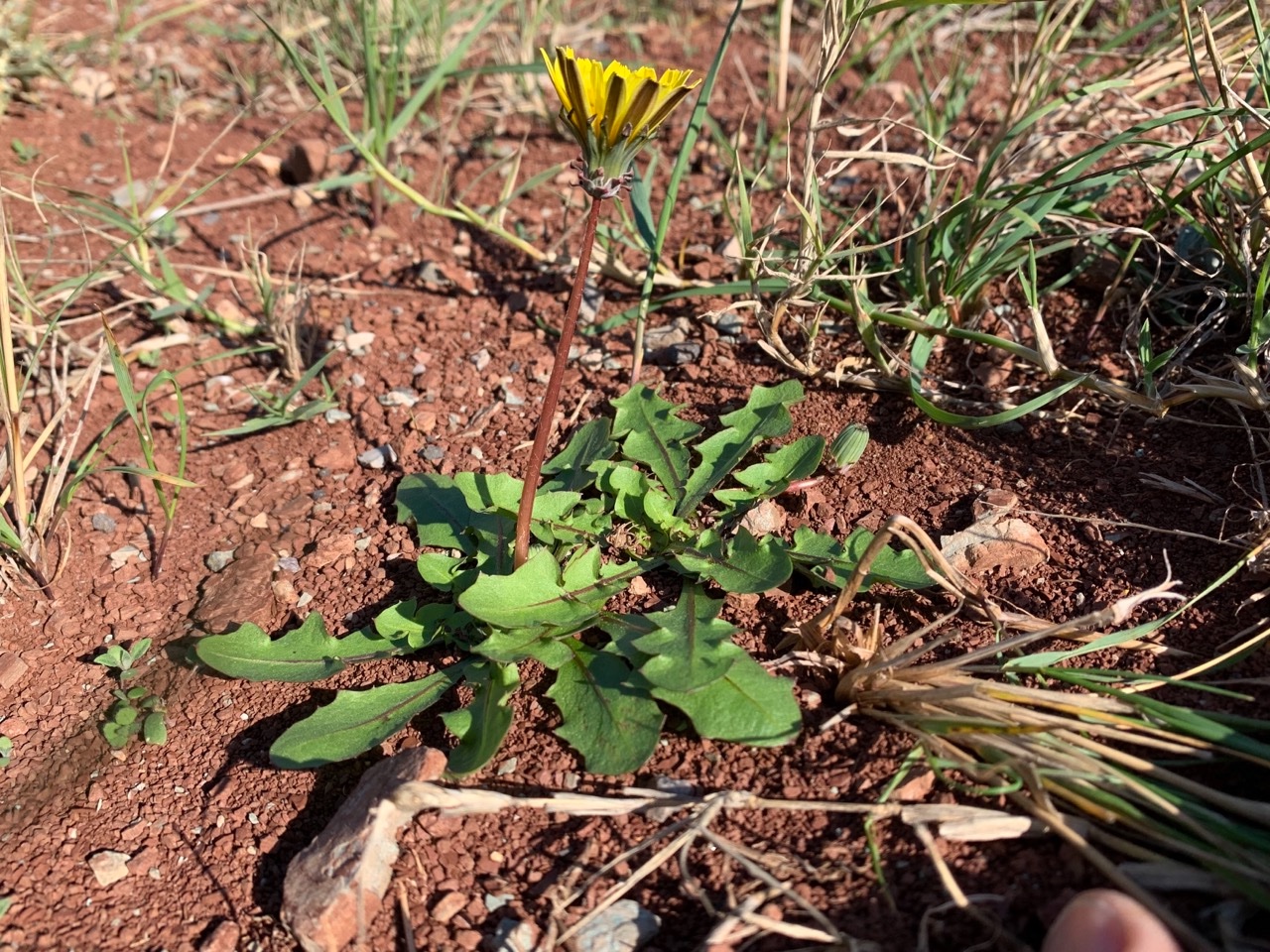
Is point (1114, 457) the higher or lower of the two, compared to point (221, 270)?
higher

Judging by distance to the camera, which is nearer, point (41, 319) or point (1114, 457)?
point (1114, 457)

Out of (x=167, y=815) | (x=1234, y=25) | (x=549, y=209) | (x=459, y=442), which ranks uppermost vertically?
(x=1234, y=25)

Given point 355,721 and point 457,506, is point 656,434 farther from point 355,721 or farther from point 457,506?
point 355,721

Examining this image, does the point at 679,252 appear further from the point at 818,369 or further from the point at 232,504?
the point at 232,504

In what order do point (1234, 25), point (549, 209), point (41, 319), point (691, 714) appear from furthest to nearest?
point (549, 209) → point (1234, 25) → point (41, 319) → point (691, 714)

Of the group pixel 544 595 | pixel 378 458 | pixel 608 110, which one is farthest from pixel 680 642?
pixel 378 458

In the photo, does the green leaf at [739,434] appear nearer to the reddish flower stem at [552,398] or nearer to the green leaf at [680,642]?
the green leaf at [680,642]

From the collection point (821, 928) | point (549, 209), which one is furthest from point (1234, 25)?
point (821, 928)

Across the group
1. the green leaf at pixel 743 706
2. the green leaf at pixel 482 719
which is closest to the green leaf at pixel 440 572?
the green leaf at pixel 482 719
